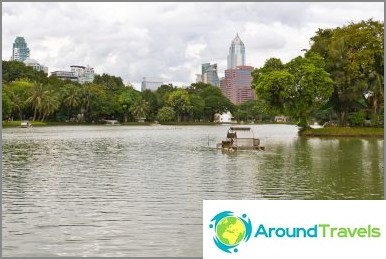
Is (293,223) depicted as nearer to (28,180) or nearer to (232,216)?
(232,216)

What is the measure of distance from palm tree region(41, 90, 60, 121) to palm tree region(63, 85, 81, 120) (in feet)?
14.3

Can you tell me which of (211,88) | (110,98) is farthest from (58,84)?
(211,88)

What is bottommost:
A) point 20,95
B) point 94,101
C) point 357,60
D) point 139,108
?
point 139,108

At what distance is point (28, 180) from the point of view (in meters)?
21.1

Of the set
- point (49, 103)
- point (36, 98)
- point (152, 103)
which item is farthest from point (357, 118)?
point (152, 103)

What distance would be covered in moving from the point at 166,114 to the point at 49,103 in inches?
1272

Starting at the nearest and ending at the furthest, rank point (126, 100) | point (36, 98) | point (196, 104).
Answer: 1. point (36, 98)
2. point (126, 100)
3. point (196, 104)

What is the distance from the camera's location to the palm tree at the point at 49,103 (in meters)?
108

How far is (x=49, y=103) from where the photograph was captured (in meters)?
109

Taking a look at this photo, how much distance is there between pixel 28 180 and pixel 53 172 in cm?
292

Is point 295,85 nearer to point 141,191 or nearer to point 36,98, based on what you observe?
point 141,191

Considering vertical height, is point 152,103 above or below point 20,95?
below

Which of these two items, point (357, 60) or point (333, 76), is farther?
point (333, 76)

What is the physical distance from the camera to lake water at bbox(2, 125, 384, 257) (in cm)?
1138
